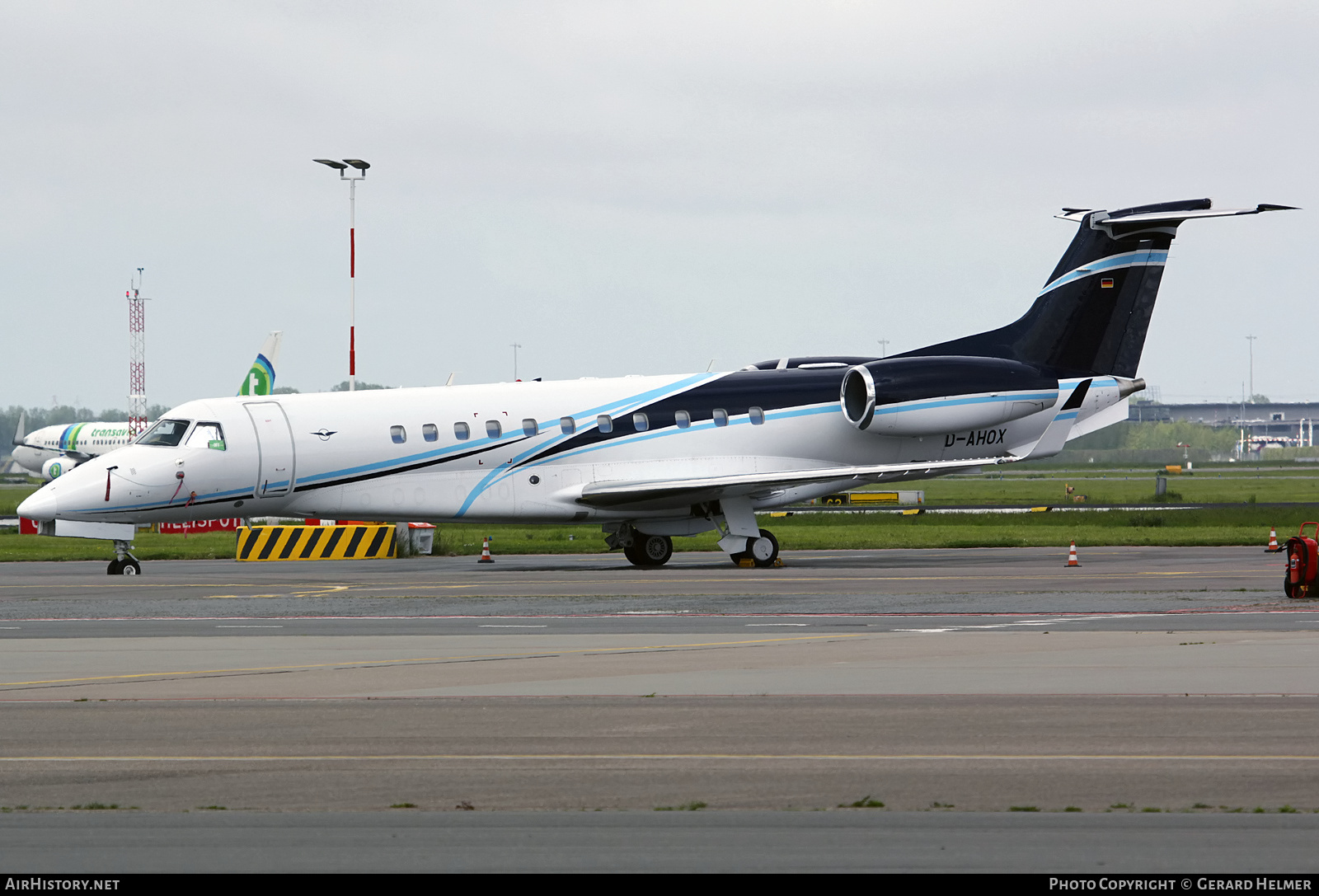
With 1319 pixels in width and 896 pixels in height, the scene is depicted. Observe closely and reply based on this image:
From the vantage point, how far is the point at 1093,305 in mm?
34188

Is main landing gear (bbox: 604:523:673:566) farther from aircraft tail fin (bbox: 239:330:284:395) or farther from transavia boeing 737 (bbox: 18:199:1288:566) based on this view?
aircraft tail fin (bbox: 239:330:284:395)

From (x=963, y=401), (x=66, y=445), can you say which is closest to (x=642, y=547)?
(x=963, y=401)

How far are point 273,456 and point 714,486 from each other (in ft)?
29.1

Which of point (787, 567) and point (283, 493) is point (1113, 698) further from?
point (283, 493)

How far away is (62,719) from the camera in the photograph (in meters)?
11.3

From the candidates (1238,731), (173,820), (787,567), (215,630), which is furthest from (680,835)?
(787,567)

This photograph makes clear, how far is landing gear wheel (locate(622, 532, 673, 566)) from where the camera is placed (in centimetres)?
3209

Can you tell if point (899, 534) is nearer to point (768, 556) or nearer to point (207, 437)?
point (768, 556)

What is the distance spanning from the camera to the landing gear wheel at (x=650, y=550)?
32.1m

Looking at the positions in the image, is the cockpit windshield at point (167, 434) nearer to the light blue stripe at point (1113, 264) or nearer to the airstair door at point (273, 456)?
the airstair door at point (273, 456)

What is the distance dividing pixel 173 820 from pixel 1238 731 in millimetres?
6960

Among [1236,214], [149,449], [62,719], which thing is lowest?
[62,719]

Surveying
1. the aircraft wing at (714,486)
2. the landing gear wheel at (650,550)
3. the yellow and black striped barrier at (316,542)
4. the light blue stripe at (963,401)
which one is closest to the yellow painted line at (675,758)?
the aircraft wing at (714,486)
